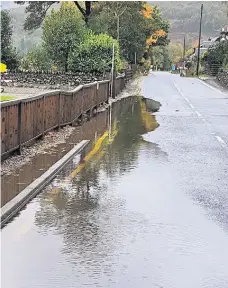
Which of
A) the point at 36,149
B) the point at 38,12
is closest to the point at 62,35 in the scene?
the point at 38,12

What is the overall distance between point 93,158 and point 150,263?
20.4 ft

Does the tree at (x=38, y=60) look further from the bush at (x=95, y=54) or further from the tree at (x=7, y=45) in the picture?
the bush at (x=95, y=54)

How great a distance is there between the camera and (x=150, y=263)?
536cm

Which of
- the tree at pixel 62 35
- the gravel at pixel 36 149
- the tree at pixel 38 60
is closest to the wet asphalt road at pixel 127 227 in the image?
the gravel at pixel 36 149

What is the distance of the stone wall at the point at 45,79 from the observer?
36.2m

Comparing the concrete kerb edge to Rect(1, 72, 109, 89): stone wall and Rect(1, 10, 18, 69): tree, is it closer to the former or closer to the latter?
Rect(1, 72, 109, 89): stone wall

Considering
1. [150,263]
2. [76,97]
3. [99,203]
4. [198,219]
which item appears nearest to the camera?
[150,263]

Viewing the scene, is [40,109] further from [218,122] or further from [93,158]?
[218,122]

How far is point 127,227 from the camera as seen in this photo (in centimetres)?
654

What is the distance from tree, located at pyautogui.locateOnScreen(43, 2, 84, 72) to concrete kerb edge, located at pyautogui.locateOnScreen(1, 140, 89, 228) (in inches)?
1075

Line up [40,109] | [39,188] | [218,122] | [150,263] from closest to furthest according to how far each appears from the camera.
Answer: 1. [150,263]
2. [39,188]
3. [40,109]
4. [218,122]

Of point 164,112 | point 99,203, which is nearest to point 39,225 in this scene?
point 99,203

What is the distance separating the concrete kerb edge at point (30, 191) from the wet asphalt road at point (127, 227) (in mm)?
123

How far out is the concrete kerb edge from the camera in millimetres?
6873
